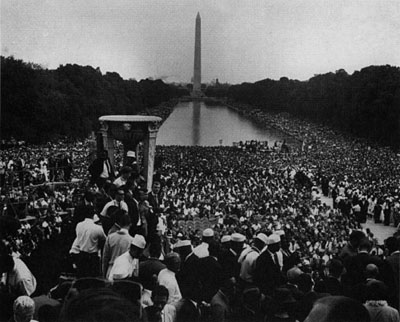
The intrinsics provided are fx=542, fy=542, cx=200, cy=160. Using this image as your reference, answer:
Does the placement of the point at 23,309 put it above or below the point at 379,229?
above

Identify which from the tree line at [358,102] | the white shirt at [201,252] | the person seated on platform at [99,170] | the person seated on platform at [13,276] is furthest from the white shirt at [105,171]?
the tree line at [358,102]

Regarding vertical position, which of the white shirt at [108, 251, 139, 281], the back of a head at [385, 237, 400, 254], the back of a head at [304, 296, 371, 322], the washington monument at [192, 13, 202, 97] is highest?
the washington monument at [192, 13, 202, 97]

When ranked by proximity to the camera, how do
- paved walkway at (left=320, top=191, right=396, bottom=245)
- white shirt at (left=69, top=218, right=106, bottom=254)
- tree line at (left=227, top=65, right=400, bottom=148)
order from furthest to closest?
tree line at (left=227, top=65, right=400, bottom=148)
paved walkway at (left=320, top=191, right=396, bottom=245)
white shirt at (left=69, top=218, right=106, bottom=254)

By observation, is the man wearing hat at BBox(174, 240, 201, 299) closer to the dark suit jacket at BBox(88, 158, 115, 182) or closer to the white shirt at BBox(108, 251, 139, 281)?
the white shirt at BBox(108, 251, 139, 281)

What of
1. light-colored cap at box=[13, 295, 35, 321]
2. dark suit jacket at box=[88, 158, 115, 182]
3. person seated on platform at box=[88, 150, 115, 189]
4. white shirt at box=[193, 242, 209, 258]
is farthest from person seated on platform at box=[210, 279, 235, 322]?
dark suit jacket at box=[88, 158, 115, 182]

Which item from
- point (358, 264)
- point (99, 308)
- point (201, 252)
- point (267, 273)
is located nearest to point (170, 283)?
point (201, 252)

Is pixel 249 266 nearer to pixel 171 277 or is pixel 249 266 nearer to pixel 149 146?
pixel 171 277

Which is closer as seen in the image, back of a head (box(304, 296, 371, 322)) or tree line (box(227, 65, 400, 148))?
back of a head (box(304, 296, 371, 322))
